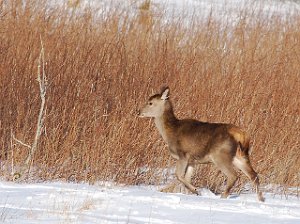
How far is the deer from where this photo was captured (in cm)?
785

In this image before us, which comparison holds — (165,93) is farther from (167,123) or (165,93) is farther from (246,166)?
(246,166)

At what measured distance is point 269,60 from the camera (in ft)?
35.1

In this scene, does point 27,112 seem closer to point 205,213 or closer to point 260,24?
point 205,213

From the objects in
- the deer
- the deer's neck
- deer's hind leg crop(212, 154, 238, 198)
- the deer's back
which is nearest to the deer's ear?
the deer

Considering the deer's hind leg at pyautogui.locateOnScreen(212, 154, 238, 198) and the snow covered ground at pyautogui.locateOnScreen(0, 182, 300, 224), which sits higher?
the snow covered ground at pyautogui.locateOnScreen(0, 182, 300, 224)

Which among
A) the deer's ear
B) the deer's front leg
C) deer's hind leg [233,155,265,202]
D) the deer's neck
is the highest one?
the deer's ear

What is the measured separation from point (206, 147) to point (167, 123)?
0.68 m

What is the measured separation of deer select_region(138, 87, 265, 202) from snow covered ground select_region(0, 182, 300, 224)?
1.75 ft

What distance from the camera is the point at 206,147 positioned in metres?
8.01

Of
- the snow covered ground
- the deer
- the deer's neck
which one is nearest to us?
the snow covered ground

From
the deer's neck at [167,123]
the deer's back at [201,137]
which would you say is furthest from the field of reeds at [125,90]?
the deer's back at [201,137]

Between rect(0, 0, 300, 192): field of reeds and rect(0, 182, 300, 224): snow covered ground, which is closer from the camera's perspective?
rect(0, 182, 300, 224): snow covered ground

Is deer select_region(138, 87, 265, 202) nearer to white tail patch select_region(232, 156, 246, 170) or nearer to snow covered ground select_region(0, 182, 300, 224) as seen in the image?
white tail patch select_region(232, 156, 246, 170)

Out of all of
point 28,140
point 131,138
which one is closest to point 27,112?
point 28,140
